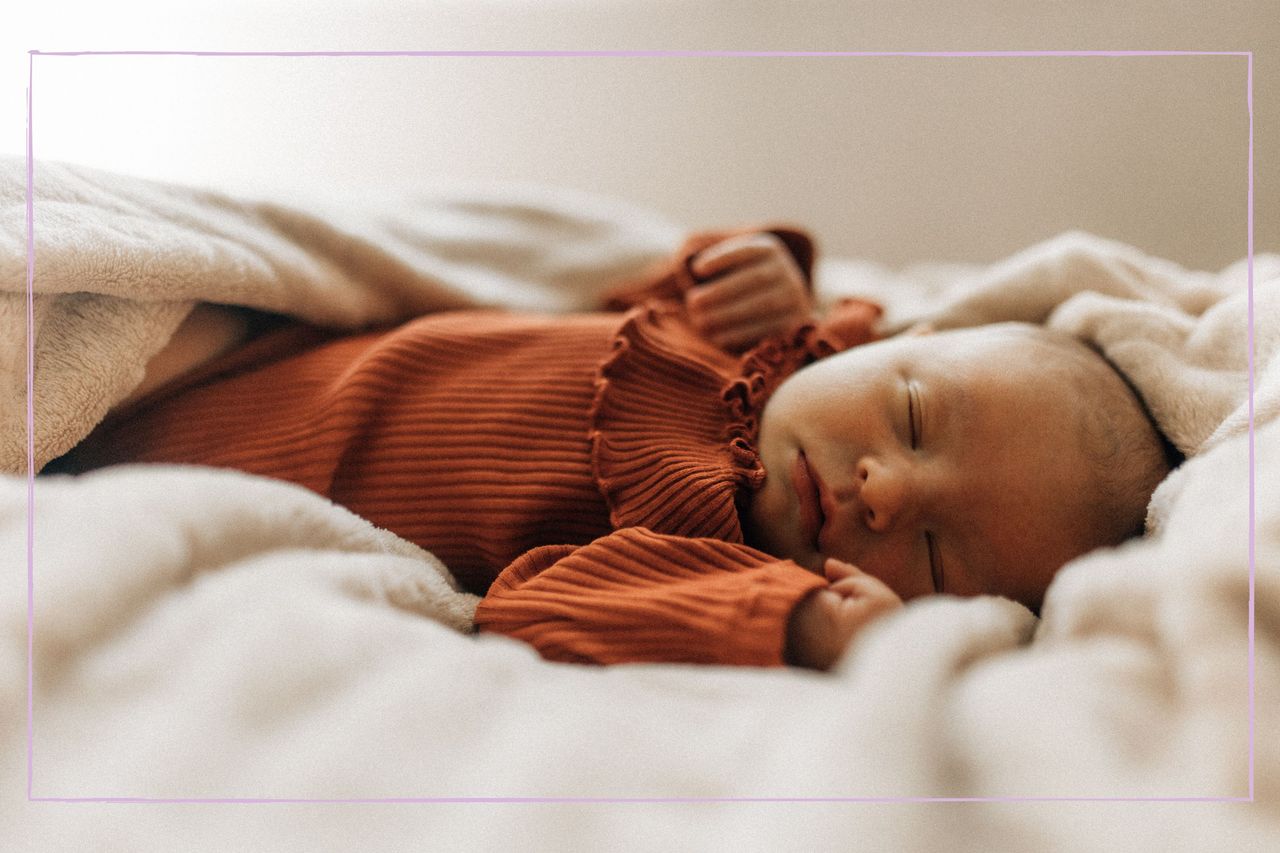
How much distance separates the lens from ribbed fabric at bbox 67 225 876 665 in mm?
575

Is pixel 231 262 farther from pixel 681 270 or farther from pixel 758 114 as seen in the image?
pixel 758 114

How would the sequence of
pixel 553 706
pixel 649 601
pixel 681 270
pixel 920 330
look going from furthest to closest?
pixel 681 270, pixel 920 330, pixel 649 601, pixel 553 706

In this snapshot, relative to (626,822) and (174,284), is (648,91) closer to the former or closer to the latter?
(174,284)

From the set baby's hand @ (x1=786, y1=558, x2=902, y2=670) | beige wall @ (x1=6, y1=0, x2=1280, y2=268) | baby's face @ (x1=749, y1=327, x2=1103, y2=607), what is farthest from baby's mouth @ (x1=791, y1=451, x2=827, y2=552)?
beige wall @ (x1=6, y1=0, x2=1280, y2=268)

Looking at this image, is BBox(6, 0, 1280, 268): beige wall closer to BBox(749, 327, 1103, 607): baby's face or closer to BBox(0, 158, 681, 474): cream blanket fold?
BBox(0, 158, 681, 474): cream blanket fold

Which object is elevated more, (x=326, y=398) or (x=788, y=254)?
(x=788, y=254)

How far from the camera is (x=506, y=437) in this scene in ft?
2.02

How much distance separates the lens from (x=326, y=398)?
2.09 ft

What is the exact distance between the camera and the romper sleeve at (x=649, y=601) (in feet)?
1.31

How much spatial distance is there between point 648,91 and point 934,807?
996 mm

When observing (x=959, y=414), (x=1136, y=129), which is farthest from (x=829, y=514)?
(x=1136, y=129)

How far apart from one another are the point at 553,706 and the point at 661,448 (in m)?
0.30

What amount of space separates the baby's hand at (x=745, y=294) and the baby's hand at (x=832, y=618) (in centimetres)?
36

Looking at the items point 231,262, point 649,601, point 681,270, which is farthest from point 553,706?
point 681,270
